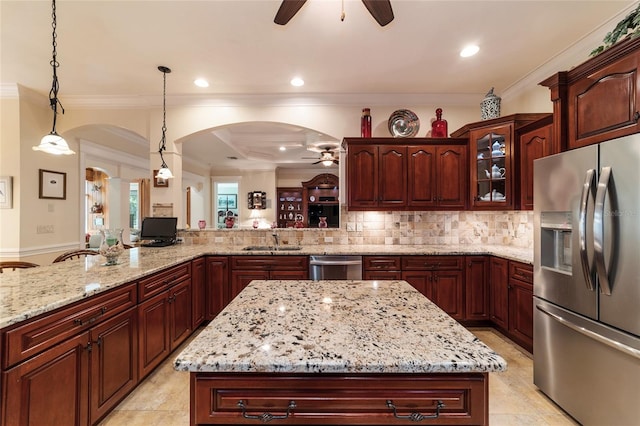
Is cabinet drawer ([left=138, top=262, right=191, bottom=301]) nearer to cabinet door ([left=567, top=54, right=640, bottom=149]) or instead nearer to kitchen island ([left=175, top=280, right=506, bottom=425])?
kitchen island ([left=175, top=280, right=506, bottom=425])

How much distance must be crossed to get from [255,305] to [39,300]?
3.57 ft

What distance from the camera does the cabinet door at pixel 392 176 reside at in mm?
3396

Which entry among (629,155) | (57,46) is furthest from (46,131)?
(629,155)

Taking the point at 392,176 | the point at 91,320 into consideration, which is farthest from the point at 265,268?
the point at 392,176

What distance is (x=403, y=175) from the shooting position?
340 cm

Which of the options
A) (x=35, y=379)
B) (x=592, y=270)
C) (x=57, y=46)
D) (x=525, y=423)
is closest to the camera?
(x=35, y=379)

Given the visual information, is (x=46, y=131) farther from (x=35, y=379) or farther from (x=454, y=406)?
(x=454, y=406)

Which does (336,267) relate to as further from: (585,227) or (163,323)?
(585,227)

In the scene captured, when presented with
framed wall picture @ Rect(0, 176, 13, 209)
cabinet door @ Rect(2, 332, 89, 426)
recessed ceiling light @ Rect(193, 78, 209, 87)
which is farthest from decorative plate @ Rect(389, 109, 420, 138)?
framed wall picture @ Rect(0, 176, 13, 209)

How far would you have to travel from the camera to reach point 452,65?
294 centimetres

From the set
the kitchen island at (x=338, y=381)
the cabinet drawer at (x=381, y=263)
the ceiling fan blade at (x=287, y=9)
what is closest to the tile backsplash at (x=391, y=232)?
the cabinet drawer at (x=381, y=263)

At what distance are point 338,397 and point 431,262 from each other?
2.58 m

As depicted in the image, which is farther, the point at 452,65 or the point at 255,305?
the point at 452,65

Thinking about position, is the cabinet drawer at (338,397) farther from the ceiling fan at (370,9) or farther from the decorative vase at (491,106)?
the decorative vase at (491,106)
